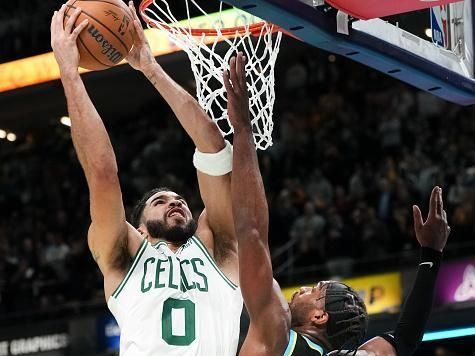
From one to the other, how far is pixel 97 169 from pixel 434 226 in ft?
4.24

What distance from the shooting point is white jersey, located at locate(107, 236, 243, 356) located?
3604mm

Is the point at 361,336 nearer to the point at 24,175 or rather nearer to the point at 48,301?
the point at 48,301

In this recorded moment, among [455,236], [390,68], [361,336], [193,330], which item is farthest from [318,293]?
[455,236]

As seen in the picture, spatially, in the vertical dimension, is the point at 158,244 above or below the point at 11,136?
below

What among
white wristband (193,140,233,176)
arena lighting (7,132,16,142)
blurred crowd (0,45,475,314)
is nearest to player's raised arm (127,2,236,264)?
white wristband (193,140,233,176)

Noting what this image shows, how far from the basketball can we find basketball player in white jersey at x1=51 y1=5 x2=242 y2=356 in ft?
0.13

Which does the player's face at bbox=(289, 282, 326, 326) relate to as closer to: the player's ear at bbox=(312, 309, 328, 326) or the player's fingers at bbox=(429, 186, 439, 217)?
the player's ear at bbox=(312, 309, 328, 326)

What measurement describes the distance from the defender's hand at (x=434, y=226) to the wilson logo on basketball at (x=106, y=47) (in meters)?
1.26

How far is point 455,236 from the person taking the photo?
948cm

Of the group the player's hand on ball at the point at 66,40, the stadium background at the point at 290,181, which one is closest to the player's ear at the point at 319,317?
the player's hand on ball at the point at 66,40

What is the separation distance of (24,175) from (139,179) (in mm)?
2274

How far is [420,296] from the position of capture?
154 inches

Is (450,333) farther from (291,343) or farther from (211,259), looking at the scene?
(291,343)

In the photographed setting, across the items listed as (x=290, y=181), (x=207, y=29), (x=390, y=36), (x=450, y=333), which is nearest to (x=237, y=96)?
(x=390, y=36)
